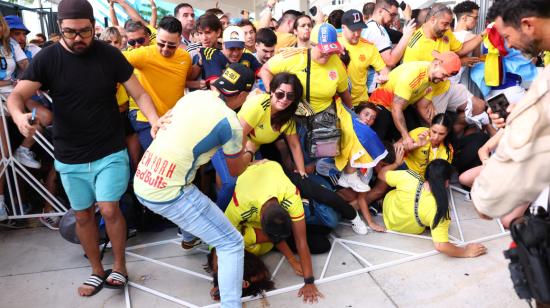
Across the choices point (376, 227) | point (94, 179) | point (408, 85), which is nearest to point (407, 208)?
point (376, 227)

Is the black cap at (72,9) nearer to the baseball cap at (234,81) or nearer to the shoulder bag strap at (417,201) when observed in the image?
the baseball cap at (234,81)

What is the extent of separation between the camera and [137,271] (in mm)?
3234

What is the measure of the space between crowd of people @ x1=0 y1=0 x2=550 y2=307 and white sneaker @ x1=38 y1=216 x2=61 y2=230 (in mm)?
Answer: 25

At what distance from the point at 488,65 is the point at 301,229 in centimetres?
312

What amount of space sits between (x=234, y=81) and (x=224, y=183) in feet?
3.38

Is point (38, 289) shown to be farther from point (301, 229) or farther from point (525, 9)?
point (525, 9)

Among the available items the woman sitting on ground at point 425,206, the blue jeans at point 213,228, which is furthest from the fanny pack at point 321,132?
the blue jeans at point 213,228

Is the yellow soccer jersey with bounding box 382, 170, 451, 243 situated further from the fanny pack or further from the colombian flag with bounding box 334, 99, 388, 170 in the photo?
the fanny pack

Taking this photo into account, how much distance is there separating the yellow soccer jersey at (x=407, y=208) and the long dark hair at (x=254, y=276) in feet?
4.47

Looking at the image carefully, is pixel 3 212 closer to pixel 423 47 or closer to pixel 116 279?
pixel 116 279

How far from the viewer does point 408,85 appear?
4.13 metres

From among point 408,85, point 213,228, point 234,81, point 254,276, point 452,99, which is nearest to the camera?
point 213,228

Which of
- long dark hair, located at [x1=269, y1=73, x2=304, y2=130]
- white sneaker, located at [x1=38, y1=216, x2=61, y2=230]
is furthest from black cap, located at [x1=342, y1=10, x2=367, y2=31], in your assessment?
white sneaker, located at [x1=38, y1=216, x2=61, y2=230]

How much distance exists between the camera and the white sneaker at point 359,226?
3.78 meters
